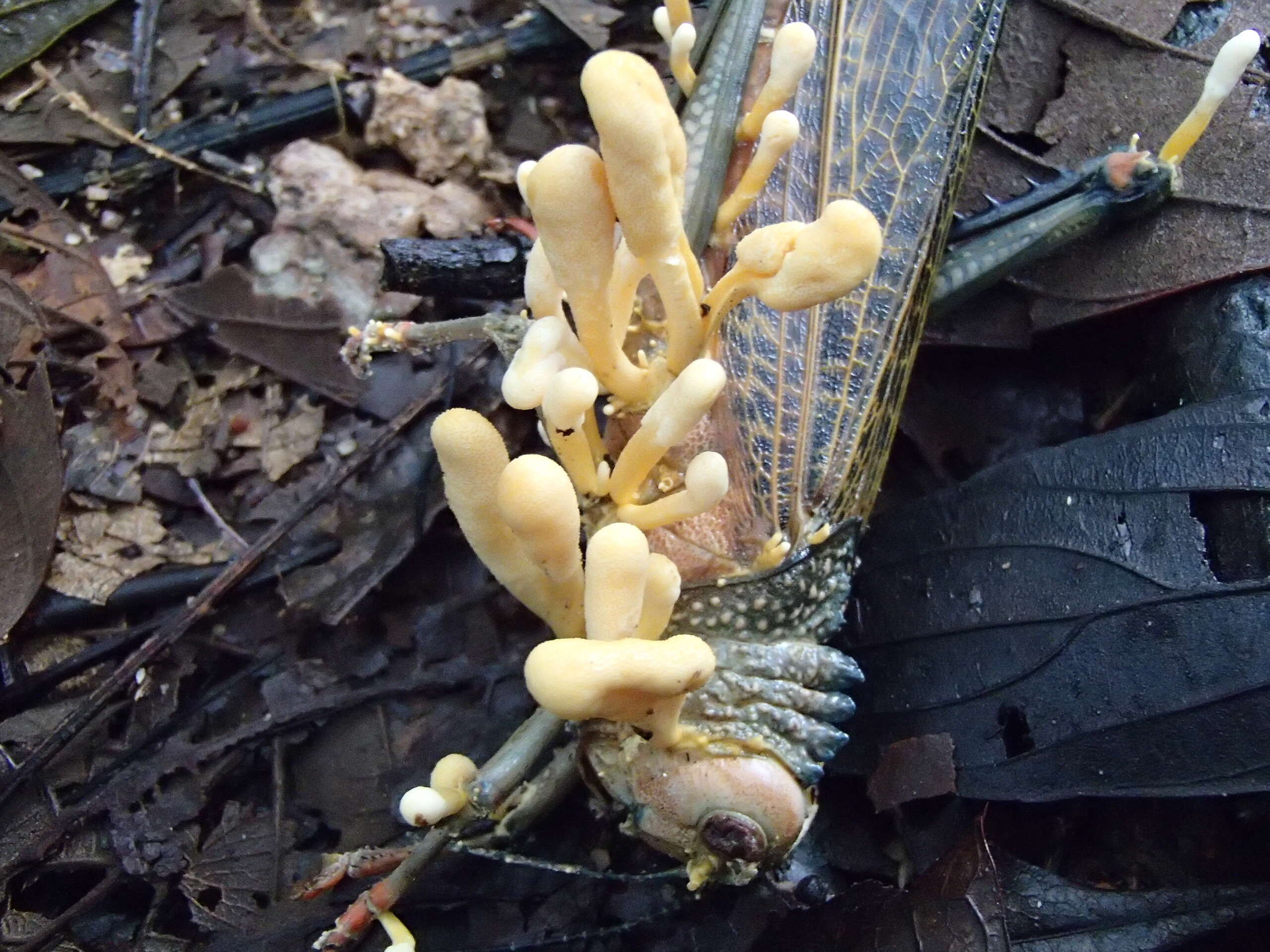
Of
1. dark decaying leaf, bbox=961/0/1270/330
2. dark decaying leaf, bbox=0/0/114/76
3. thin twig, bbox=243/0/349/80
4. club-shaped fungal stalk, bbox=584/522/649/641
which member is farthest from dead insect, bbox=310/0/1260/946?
dark decaying leaf, bbox=0/0/114/76

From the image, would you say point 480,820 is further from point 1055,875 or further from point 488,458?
point 1055,875

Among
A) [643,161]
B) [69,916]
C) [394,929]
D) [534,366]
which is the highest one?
[643,161]

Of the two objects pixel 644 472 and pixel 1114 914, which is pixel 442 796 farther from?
pixel 1114 914

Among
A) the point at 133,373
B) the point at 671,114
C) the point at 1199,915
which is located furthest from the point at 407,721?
the point at 1199,915

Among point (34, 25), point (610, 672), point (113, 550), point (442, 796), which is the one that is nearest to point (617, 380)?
point (610, 672)

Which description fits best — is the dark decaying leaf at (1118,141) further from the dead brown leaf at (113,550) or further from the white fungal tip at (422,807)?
the dead brown leaf at (113,550)

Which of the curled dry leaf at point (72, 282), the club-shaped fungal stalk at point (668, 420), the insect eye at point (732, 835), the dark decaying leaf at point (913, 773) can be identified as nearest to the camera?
the club-shaped fungal stalk at point (668, 420)

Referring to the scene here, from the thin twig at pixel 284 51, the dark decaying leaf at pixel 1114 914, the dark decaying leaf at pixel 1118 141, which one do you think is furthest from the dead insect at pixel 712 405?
the thin twig at pixel 284 51
